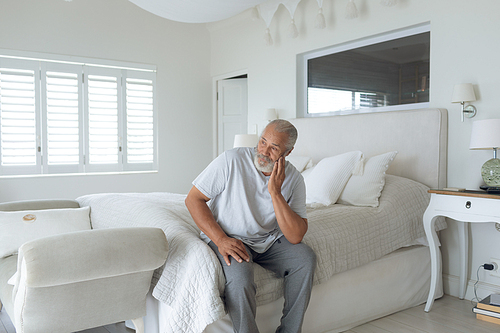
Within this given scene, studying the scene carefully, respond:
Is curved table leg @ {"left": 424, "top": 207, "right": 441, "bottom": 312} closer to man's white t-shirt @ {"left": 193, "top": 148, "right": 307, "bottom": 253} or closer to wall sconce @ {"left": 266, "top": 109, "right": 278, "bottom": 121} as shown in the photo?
man's white t-shirt @ {"left": 193, "top": 148, "right": 307, "bottom": 253}

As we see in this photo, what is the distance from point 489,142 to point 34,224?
8.95 feet

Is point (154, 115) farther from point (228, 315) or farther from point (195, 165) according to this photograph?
point (228, 315)

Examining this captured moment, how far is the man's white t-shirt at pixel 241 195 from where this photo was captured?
6.32 ft

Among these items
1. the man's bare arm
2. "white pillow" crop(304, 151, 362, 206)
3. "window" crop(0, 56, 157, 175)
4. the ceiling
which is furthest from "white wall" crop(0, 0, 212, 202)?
the man's bare arm

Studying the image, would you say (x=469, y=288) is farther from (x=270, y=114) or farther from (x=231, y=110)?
(x=231, y=110)

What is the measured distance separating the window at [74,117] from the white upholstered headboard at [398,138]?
2359 millimetres

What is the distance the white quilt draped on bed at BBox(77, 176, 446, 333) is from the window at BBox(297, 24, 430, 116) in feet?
2.79

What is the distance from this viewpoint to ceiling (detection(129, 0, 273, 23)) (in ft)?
7.83

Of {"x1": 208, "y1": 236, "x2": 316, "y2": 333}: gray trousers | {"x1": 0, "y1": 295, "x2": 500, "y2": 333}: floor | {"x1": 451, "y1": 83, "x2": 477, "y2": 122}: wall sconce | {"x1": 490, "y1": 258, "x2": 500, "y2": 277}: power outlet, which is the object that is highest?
{"x1": 451, "y1": 83, "x2": 477, "y2": 122}: wall sconce

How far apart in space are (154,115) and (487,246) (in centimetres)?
393

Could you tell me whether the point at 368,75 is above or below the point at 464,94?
above

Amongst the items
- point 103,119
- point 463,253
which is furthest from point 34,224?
point 463,253


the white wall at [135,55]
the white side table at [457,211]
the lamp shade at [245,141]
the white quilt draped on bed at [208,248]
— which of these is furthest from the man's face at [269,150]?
the white wall at [135,55]

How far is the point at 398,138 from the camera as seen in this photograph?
3.26 meters
